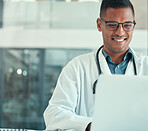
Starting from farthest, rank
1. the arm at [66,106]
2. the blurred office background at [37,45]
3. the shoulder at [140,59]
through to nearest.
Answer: the blurred office background at [37,45]
the shoulder at [140,59]
the arm at [66,106]

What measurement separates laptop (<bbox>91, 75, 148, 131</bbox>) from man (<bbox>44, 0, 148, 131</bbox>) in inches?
14.7

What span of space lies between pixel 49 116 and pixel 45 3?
2977mm

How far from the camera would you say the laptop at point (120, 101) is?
74cm

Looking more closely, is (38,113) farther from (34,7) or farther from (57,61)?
(34,7)

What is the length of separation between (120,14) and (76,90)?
1.30 feet

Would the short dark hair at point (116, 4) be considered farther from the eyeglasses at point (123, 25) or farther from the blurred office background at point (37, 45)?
the blurred office background at point (37, 45)

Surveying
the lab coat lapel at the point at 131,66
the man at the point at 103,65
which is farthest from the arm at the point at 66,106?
the lab coat lapel at the point at 131,66

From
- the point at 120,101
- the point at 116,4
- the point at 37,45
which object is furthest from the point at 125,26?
the point at 37,45

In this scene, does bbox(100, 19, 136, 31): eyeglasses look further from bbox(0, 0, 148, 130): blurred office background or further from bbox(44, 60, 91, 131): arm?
bbox(0, 0, 148, 130): blurred office background

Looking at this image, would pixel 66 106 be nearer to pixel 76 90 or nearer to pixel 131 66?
pixel 76 90

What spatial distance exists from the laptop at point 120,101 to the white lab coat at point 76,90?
0.30m

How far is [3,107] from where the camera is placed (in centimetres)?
393

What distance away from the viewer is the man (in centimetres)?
119

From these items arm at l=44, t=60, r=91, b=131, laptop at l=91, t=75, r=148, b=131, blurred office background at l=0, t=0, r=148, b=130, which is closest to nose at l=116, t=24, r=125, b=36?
arm at l=44, t=60, r=91, b=131
